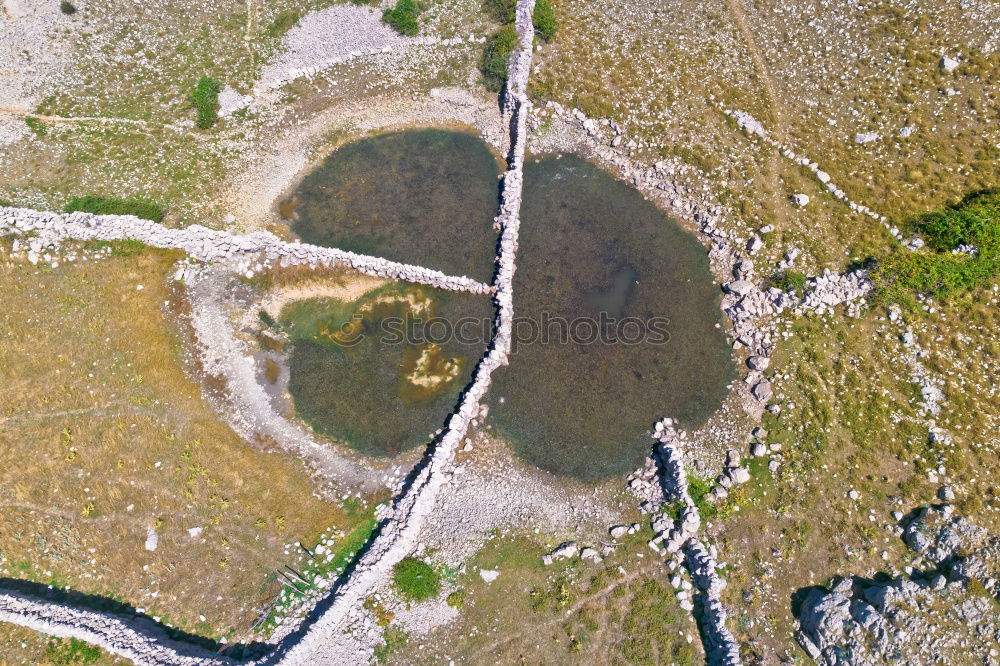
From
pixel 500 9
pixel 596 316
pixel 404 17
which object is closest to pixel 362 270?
pixel 596 316

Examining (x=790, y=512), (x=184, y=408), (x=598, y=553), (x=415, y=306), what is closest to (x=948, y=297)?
(x=790, y=512)

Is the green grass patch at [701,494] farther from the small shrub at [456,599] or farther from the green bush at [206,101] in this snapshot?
the green bush at [206,101]

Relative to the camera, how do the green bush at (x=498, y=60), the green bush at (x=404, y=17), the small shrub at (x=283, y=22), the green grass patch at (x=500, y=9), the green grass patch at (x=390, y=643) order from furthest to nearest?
the green grass patch at (x=500, y=9)
the green bush at (x=404, y=17)
the small shrub at (x=283, y=22)
the green bush at (x=498, y=60)
the green grass patch at (x=390, y=643)

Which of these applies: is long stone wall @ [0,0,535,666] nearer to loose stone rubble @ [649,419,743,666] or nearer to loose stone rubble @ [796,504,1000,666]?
loose stone rubble @ [649,419,743,666]

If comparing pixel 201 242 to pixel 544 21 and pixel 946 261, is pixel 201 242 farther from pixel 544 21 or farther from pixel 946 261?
pixel 946 261

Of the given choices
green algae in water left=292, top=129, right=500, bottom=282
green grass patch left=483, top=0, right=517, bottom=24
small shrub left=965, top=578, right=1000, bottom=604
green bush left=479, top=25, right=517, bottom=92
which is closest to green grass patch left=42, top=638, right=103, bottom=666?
green algae in water left=292, top=129, right=500, bottom=282

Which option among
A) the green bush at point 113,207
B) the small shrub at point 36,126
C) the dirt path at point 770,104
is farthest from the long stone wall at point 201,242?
the dirt path at point 770,104
